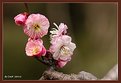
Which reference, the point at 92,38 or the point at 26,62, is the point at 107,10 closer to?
the point at 92,38

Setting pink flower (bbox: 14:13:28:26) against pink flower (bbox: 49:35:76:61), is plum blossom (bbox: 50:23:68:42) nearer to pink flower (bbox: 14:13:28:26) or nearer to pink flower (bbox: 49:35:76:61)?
pink flower (bbox: 49:35:76:61)

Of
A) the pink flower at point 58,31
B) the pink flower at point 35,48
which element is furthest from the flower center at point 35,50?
the pink flower at point 58,31

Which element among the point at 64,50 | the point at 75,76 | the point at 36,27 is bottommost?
the point at 75,76

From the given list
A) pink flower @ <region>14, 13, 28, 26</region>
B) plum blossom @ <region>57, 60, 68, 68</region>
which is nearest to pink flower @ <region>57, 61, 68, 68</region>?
plum blossom @ <region>57, 60, 68, 68</region>

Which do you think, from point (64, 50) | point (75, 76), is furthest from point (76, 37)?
point (75, 76)

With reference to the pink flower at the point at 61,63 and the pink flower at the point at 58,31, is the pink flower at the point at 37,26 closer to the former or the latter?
the pink flower at the point at 58,31

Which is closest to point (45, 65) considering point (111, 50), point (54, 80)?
point (54, 80)

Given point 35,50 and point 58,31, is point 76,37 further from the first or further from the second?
point 35,50
